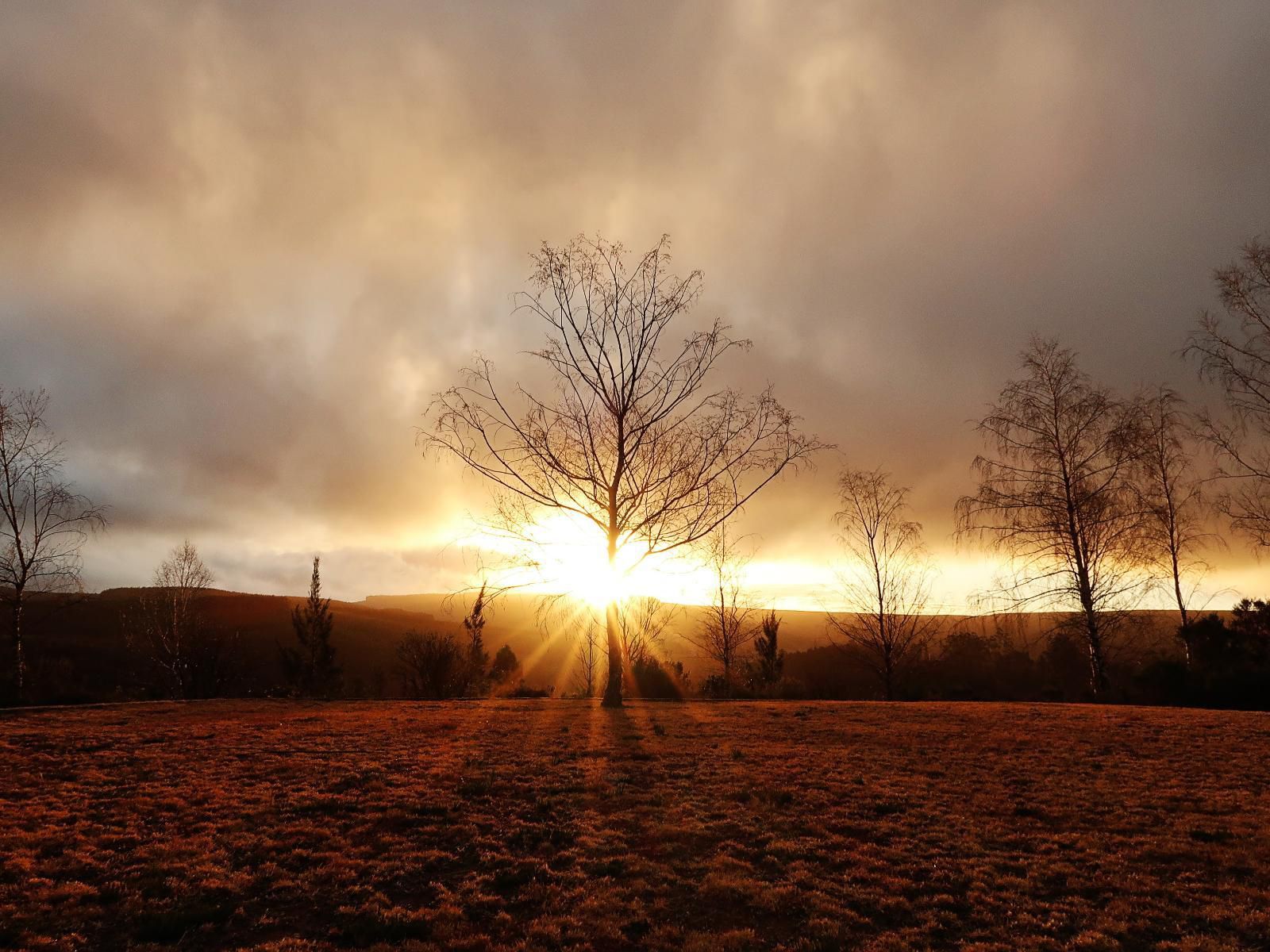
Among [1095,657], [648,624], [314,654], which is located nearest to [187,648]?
[314,654]

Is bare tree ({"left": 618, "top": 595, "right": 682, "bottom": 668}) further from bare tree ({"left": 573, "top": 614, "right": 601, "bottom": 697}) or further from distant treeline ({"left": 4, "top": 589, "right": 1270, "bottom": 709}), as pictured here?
bare tree ({"left": 573, "top": 614, "right": 601, "bottom": 697})

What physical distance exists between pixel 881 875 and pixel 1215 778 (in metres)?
9.54

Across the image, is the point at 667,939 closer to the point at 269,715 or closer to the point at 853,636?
the point at 269,715

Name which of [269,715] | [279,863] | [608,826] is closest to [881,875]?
[608,826]

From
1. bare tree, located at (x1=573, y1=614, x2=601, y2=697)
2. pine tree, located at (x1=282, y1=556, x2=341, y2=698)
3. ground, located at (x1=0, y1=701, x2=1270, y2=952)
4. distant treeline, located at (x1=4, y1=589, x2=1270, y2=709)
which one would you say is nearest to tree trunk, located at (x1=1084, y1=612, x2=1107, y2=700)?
distant treeline, located at (x1=4, y1=589, x2=1270, y2=709)

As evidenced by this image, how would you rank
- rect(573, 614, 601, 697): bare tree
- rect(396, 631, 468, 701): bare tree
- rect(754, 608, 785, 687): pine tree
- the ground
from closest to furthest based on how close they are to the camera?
the ground
rect(573, 614, 601, 697): bare tree
rect(754, 608, 785, 687): pine tree
rect(396, 631, 468, 701): bare tree

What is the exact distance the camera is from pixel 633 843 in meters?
8.96

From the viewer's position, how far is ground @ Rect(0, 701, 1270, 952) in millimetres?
6480

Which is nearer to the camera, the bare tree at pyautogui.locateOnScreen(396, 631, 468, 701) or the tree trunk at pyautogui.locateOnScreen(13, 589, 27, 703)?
the tree trunk at pyautogui.locateOnScreen(13, 589, 27, 703)

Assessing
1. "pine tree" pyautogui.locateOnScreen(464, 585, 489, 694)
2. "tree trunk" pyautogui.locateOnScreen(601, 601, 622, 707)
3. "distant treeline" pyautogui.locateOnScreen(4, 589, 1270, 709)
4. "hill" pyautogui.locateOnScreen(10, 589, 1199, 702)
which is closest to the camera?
"tree trunk" pyautogui.locateOnScreen(601, 601, 622, 707)

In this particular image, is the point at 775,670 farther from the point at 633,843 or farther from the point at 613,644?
the point at 633,843

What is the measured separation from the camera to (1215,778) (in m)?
12.3

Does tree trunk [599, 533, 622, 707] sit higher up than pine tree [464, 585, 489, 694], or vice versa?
tree trunk [599, 533, 622, 707]

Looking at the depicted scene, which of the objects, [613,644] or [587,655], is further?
[587,655]
